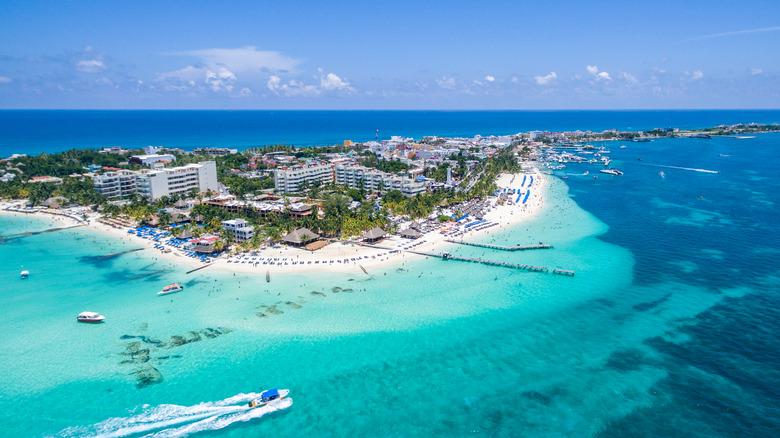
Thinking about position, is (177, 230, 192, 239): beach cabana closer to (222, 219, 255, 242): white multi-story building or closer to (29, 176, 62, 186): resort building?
(222, 219, 255, 242): white multi-story building

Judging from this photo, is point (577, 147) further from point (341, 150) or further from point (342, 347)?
point (342, 347)

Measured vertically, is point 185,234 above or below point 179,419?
above

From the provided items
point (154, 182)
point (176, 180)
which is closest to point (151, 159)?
point (176, 180)

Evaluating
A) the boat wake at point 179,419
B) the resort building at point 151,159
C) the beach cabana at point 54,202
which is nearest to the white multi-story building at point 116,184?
the beach cabana at point 54,202

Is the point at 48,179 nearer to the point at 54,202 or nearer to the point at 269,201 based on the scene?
the point at 54,202

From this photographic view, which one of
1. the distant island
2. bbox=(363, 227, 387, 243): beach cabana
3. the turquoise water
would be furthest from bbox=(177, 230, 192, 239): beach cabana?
bbox=(363, 227, 387, 243): beach cabana

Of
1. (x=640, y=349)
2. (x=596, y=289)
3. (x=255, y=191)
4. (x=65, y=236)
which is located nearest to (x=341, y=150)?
(x=255, y=191)

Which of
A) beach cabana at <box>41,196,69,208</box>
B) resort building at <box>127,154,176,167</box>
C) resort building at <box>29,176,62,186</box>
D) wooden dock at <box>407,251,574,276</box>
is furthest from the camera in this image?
resort building at <box>127,154,176,167</box>
